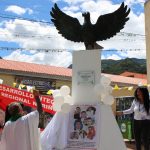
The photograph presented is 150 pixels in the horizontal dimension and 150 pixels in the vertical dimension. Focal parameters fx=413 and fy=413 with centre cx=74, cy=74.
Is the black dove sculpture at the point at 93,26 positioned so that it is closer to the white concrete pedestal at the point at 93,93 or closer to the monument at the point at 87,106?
the monument at the point at 87,106

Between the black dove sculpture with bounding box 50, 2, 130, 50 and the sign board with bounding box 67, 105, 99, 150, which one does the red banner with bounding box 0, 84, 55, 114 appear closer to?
the black dove sculpture with bounding box 50, 2, 130, 50

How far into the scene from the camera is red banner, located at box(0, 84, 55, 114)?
14.6 metres

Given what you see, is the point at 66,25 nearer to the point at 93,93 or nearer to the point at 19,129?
the point at 93,93

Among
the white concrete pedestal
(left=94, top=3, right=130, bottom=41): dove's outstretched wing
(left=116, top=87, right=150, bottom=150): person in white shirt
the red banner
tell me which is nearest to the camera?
the white concrete pedestal

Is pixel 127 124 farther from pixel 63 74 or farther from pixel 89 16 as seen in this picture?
pixel 63 74

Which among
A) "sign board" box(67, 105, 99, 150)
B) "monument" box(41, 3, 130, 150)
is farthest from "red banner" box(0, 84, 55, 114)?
"sign board" box(67, 105, 99, 150)

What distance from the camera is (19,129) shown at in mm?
6594

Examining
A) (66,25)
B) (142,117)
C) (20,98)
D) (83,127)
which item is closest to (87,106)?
(83,127)

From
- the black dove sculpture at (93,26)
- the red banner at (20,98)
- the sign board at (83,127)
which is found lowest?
the sign board at (83,127)

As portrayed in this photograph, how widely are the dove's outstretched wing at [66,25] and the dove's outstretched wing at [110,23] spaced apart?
41cm

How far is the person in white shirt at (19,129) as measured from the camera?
6.59 metres

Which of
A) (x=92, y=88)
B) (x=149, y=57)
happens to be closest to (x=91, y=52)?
(x=92, y=88)

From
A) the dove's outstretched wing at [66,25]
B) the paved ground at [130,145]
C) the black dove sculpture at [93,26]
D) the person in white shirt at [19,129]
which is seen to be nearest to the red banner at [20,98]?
the paved ground at [130,145]

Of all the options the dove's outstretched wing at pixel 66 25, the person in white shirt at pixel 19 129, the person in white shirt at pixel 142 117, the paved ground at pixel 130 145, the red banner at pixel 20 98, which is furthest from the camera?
the red banner at pixel 20 98
